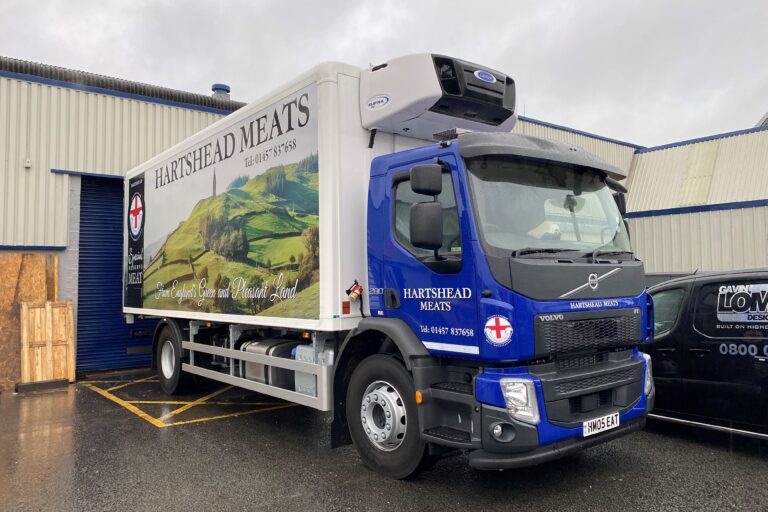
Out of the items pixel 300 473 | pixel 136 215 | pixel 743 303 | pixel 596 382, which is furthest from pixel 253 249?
pixel 743 303

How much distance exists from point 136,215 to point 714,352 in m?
8.79

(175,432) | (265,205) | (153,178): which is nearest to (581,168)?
(265,205)

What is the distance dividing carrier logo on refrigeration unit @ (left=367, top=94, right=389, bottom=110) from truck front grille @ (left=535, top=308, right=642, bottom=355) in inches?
95.3

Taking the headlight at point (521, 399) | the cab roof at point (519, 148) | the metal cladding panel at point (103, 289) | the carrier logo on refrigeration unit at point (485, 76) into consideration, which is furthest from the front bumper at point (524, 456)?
the metal cladding panel at point (103, 289)

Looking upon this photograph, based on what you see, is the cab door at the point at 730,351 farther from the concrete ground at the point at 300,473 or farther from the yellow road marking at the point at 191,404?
the yellow road marking at the point at 191,404

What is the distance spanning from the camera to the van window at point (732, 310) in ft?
16.9

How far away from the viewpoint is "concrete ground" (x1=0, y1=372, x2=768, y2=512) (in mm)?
4332

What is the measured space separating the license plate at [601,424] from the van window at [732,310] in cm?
180

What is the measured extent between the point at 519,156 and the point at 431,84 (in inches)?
42.8

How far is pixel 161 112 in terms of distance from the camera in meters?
12.0

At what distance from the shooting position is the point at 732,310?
5.39 m

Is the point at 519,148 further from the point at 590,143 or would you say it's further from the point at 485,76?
the point at 590,143

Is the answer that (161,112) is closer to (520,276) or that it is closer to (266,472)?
(266,472)

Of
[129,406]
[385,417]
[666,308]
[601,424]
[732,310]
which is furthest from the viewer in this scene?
[129,406]
